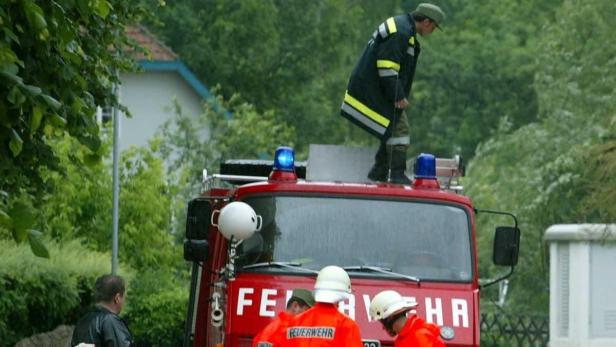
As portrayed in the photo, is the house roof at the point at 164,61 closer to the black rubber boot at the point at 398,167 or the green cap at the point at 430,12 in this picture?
the green cap at the point at 430,12

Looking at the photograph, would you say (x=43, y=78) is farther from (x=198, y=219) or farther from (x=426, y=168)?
(x=426, y=168)

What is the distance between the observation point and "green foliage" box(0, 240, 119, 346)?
17.3 m

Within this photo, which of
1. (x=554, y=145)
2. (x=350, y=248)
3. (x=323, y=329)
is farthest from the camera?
(x=554, y=145)

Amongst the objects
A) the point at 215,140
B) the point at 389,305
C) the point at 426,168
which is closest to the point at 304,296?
the point at 389,305

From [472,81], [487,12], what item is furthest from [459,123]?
[487,12]

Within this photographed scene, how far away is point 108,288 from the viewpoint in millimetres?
11250

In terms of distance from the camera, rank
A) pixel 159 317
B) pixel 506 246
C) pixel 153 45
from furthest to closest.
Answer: pixel 153 45 < pixel 159 317 < pixel 506 246

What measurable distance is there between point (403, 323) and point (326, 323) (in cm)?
58

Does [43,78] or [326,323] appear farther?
[43,78]

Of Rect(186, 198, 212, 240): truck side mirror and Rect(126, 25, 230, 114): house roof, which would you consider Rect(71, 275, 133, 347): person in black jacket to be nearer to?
Rect(186, 198, 212, 240): truck side mirror

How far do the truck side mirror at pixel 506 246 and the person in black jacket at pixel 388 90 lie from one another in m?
1.09

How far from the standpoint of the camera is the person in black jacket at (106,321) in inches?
440

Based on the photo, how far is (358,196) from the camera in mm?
12570

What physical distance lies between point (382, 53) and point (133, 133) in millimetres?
34377
